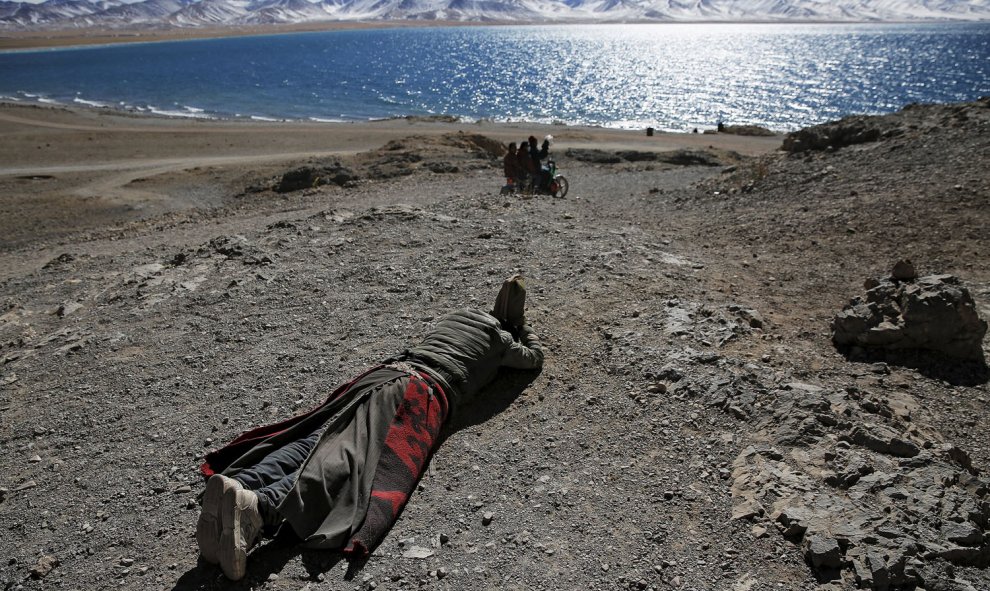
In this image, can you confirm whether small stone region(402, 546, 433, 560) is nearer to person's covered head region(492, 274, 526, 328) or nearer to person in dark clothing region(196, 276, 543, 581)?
person in dark clothing region(196, 276, 543, 581)

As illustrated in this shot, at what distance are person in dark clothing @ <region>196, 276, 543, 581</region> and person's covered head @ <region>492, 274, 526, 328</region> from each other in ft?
2.06

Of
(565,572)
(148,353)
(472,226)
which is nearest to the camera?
(565,572)

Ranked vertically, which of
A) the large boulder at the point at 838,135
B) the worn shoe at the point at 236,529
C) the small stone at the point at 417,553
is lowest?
the small stone at the point at 417,553

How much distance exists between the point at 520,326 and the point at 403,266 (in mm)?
3224

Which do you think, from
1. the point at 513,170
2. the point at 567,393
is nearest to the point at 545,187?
the point at 513,170

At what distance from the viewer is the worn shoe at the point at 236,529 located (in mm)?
3627

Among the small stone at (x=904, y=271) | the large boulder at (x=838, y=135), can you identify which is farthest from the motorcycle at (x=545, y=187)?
the small stone at (x=904, y=271)

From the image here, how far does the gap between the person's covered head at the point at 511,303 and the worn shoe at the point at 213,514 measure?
9.97ft

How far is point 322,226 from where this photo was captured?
10859 mm

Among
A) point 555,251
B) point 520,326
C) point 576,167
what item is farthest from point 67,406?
point 576,167

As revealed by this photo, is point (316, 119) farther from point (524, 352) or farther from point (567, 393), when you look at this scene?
point (567, 393)

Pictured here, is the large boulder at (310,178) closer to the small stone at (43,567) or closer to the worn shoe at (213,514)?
the small stone at (43,567)

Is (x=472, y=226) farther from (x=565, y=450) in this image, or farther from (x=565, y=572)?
(x=565, y=572)

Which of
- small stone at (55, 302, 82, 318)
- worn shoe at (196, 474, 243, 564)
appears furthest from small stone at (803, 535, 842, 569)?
small stone at (55, 302, 82, 318)
